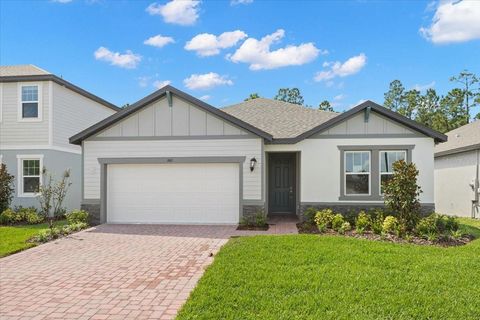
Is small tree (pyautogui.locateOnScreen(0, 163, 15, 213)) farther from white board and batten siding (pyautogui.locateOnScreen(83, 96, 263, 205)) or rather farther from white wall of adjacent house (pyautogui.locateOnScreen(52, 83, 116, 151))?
white board and batten siding (pyautogui.locateOnScreen(83, 96, 263, 205))

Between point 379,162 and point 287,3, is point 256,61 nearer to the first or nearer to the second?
point 287,3

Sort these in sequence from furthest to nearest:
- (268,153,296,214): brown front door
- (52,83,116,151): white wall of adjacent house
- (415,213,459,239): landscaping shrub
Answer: (52,83,116,151): white wall of adjacent house
(268,153,296,214): brown front door
(415,213,459,239): landscaping shrub

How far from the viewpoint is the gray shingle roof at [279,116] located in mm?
13961

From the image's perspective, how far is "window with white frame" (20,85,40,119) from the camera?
15.0 m

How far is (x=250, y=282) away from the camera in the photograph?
19.0ft

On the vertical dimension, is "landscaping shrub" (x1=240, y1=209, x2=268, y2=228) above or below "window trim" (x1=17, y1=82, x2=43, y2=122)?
below

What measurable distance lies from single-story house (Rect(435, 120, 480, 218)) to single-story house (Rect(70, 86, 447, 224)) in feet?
16.9

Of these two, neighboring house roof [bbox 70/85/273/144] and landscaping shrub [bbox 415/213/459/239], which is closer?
landscaping shrub [bbox 415/213/459/239]

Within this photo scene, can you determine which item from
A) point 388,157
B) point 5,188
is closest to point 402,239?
point 388,157

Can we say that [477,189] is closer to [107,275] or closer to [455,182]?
[455,182]

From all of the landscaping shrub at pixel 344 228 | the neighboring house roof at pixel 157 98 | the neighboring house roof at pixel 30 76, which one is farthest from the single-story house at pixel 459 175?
the neighboring house roof at pixel 30 76

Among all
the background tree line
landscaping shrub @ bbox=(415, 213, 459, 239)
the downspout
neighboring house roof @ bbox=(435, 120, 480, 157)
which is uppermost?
the background tree line

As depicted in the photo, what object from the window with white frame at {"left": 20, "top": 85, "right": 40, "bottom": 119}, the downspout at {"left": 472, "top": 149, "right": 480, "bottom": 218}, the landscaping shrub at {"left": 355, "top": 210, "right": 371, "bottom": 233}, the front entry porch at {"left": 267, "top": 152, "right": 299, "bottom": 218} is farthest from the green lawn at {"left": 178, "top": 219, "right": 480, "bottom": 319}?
the window with white frame at {"left": 20, "top": 85, "right": 40, "bottom": 119}

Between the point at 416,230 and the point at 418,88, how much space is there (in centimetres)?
3713
